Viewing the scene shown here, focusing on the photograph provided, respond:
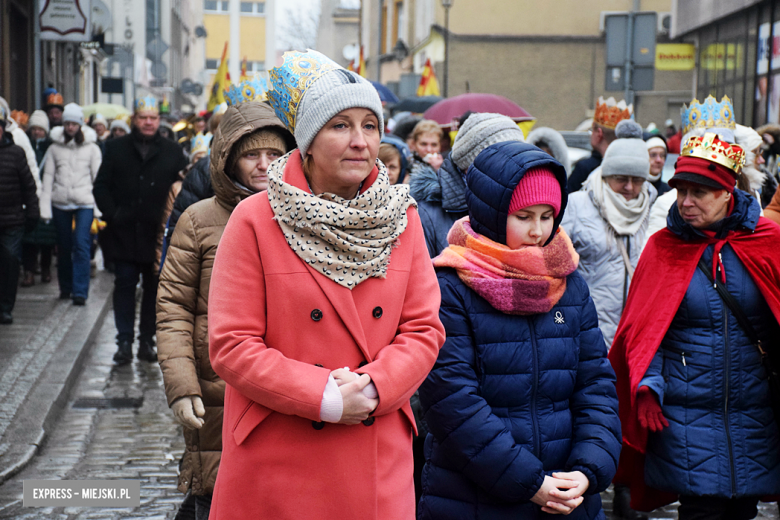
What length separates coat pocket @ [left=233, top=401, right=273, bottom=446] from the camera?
2736 millimetres

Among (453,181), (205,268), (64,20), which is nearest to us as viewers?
(205,268)

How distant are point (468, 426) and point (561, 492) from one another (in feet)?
1.16

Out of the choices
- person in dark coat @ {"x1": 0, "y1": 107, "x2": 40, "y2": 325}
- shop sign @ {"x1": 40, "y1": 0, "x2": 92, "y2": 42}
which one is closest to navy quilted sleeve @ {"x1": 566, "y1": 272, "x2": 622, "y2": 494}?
person in dark coat @ {"x1": 0, "y1": 107, "x2": 40, "y2": 325}

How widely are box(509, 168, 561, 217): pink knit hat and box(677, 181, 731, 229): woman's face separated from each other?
1.16 meters

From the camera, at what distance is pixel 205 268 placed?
13.1ft

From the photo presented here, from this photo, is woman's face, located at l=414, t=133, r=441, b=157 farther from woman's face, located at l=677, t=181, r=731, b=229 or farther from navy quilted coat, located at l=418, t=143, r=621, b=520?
navy quilted coat, located at l=418, t=143, r=621, b=520

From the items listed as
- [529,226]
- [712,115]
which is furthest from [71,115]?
[529,226]

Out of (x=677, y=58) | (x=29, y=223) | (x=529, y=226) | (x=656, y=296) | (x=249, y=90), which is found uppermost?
(x=677, y=58)

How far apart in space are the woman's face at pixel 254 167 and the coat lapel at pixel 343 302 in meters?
1.41

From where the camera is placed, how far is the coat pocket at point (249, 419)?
274 centimetres

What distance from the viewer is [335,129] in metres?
2.79

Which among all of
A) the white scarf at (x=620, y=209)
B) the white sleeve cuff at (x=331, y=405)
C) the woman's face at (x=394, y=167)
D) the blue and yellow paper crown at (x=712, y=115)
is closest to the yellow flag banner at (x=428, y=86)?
the blue and yellow paper crown at (x=712, y=115)

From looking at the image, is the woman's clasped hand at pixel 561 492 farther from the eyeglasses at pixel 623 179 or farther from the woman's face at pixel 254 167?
the eyeglasses at pixel 623 179

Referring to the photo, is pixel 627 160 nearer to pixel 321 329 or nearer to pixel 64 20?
pixel 321 329
